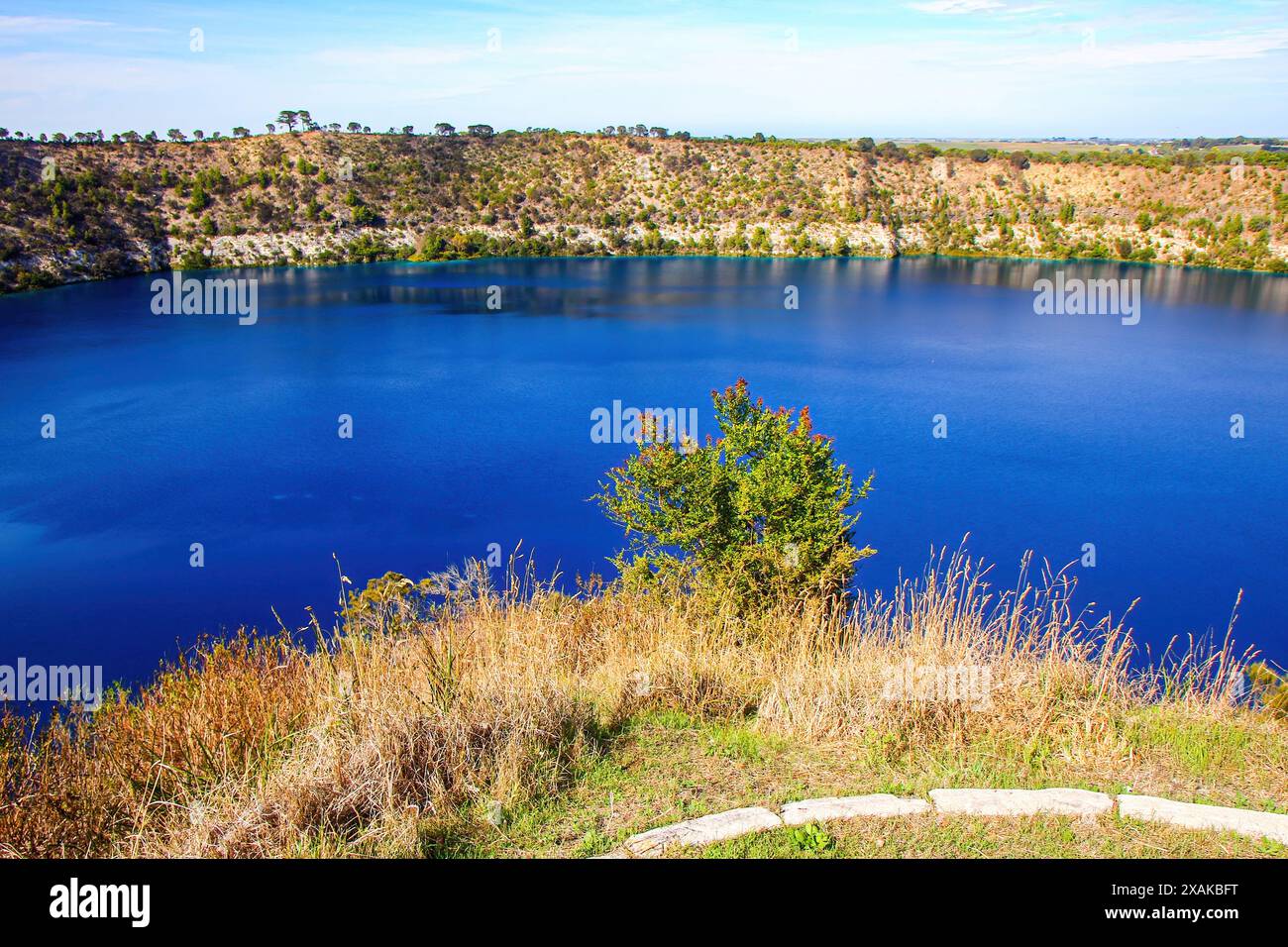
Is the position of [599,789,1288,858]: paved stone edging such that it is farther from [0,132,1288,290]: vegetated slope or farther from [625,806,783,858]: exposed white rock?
[0,132,1288,290]: vegetated slope

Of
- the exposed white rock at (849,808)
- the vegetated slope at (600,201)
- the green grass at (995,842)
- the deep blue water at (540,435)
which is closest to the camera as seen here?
the green grass at (995,842)

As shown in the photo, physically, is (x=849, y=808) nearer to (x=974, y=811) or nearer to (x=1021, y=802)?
(x=974, y=811)

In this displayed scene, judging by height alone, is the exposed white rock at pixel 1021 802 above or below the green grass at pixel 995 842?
above

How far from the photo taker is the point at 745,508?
14172 millimetres

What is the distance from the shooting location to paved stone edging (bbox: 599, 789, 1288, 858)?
446 cm

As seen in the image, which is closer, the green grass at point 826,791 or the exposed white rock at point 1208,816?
the green grass at point 826,791

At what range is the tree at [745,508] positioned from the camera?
13.9m

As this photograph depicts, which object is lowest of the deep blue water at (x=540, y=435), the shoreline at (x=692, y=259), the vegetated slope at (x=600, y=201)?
the deep blue water at (x=540, y=435)

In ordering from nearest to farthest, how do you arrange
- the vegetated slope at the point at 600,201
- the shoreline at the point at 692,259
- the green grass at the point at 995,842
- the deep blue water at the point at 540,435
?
1. the green grass at the point at 995,842
2. the deep blue water at the point at 540,435
3. the shoreline at the point at 692,259
4. the vegetated slope at the point at 600,201

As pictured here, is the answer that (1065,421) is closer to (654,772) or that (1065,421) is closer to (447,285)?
(654,772)

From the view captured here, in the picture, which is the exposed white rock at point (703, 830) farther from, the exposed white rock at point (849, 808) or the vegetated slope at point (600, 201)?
the vegetated slope at point (600, 201)

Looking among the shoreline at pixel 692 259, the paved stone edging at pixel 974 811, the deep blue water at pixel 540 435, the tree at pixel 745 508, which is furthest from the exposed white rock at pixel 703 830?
the shoreline at pixel 692 259
